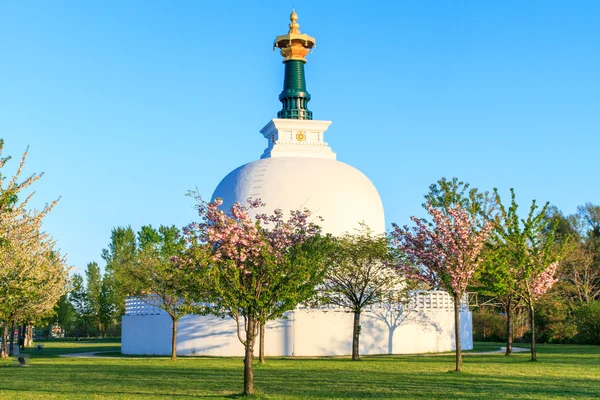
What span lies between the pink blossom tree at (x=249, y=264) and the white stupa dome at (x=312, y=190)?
20.0 metres

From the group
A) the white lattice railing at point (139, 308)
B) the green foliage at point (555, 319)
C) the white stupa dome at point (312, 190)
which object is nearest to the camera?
the white lattice railing at point (139, 308)

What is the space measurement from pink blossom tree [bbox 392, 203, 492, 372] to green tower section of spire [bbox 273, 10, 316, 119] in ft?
79.3

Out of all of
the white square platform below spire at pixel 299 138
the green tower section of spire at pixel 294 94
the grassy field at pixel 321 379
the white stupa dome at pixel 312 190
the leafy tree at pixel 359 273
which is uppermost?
the green tower section of spire at pixel 294 94

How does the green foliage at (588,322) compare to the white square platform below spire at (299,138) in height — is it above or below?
below

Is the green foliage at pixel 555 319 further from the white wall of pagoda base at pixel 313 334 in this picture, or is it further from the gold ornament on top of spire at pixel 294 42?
the gold ornament on top of spire at pixel 294 42

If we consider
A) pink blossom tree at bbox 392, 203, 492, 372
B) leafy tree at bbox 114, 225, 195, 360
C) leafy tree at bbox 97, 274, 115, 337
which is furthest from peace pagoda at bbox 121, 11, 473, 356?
leafy tree at bbox 97, 274, 115, 337

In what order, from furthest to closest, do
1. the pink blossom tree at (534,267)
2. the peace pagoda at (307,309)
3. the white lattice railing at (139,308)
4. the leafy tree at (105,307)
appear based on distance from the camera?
the leafy tree at (105,307)
the white lattice railing at (139,308)
the peace pagoda at (307,309)
the pink blossom tree at (534,267)

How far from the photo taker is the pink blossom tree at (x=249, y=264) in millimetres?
18531

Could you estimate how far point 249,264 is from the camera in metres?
19.0

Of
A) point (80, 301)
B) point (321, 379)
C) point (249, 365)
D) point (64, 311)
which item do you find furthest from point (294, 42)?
point (80, 301)

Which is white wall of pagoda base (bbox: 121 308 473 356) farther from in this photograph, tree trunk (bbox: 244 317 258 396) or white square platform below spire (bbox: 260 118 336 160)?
tree trunk (bbox: 244 317 258 396)

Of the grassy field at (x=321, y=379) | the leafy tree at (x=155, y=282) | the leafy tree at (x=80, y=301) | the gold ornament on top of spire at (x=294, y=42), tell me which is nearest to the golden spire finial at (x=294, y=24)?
the gold ornament on top of spire at (x=294, y=42)

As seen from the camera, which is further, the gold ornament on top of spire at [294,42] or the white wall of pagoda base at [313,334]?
the gold ornament on top of spire at [294,42]

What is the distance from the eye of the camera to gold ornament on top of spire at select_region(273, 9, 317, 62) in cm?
4959
